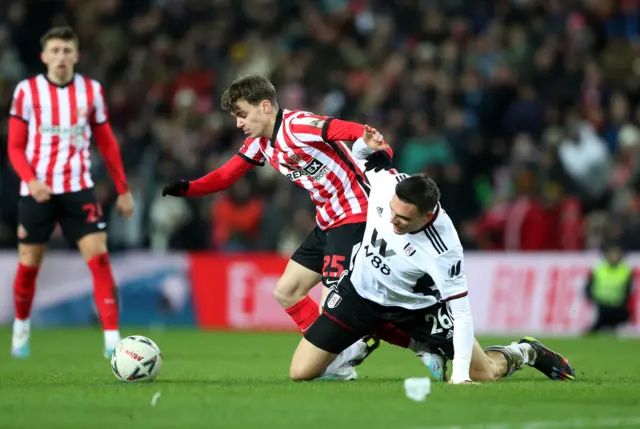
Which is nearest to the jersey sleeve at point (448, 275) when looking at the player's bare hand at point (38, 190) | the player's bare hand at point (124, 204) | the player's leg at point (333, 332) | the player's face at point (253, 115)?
the player's leg at point (333, 332)

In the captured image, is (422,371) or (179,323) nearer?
(422,371)

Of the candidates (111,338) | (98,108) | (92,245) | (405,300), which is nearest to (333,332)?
(405,300)

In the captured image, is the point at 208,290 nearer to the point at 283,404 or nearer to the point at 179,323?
the point at 179,323

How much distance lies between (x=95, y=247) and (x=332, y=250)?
2.89 metres

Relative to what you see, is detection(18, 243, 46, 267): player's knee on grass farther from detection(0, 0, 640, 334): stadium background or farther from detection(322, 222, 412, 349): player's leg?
detection(0, 0, 640, 334): stadium background

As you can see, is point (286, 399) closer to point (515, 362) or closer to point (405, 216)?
point (405, 216)

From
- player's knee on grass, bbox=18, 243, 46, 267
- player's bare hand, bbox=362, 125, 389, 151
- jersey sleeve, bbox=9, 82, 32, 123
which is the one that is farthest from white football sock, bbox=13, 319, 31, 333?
player's bare hand, bbox=362, 125, 389, 151

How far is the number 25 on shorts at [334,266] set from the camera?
873cm

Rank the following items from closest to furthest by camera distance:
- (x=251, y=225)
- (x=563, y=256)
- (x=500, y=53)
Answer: (x=563, y=256) → (x=251, y=225) → (x=500, y=53)

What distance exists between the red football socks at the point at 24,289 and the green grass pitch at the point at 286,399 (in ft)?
1.56

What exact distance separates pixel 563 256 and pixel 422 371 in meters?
7.49

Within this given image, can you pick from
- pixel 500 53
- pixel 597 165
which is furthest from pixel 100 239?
pixel 500 53

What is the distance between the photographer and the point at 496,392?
23.7 feet

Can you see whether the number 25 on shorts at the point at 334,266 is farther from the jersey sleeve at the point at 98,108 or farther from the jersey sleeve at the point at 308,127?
the jersey sleeve at the point at 98,108
